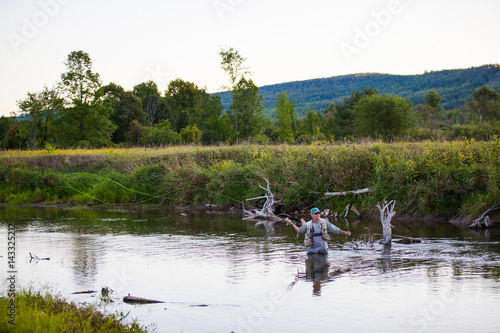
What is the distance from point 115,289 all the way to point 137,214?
14402mm

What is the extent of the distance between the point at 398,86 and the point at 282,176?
134 meters

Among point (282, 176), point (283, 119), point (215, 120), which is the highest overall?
point (283, 119)

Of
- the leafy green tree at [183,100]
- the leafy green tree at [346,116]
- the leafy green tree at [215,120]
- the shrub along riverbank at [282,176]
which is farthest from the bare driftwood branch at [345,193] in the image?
the leafy green tree at [183,100]

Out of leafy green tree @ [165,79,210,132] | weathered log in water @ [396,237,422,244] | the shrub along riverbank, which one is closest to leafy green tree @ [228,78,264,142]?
the shrub along riverbank

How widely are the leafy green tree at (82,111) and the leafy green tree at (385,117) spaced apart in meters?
27.9

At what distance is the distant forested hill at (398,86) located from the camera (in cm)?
12974

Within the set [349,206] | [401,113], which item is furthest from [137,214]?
[401,113]

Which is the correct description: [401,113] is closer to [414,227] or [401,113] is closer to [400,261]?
[414,227]

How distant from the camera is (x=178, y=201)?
2714 cm

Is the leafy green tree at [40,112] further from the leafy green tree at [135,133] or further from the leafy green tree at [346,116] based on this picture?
the leafy green tree at [346,116]

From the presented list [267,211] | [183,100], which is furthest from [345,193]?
[183,100]

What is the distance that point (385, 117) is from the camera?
191 feet

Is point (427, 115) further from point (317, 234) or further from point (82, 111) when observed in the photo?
point (317, 234)

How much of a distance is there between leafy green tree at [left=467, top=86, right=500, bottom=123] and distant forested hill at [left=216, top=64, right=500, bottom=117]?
104 ft
